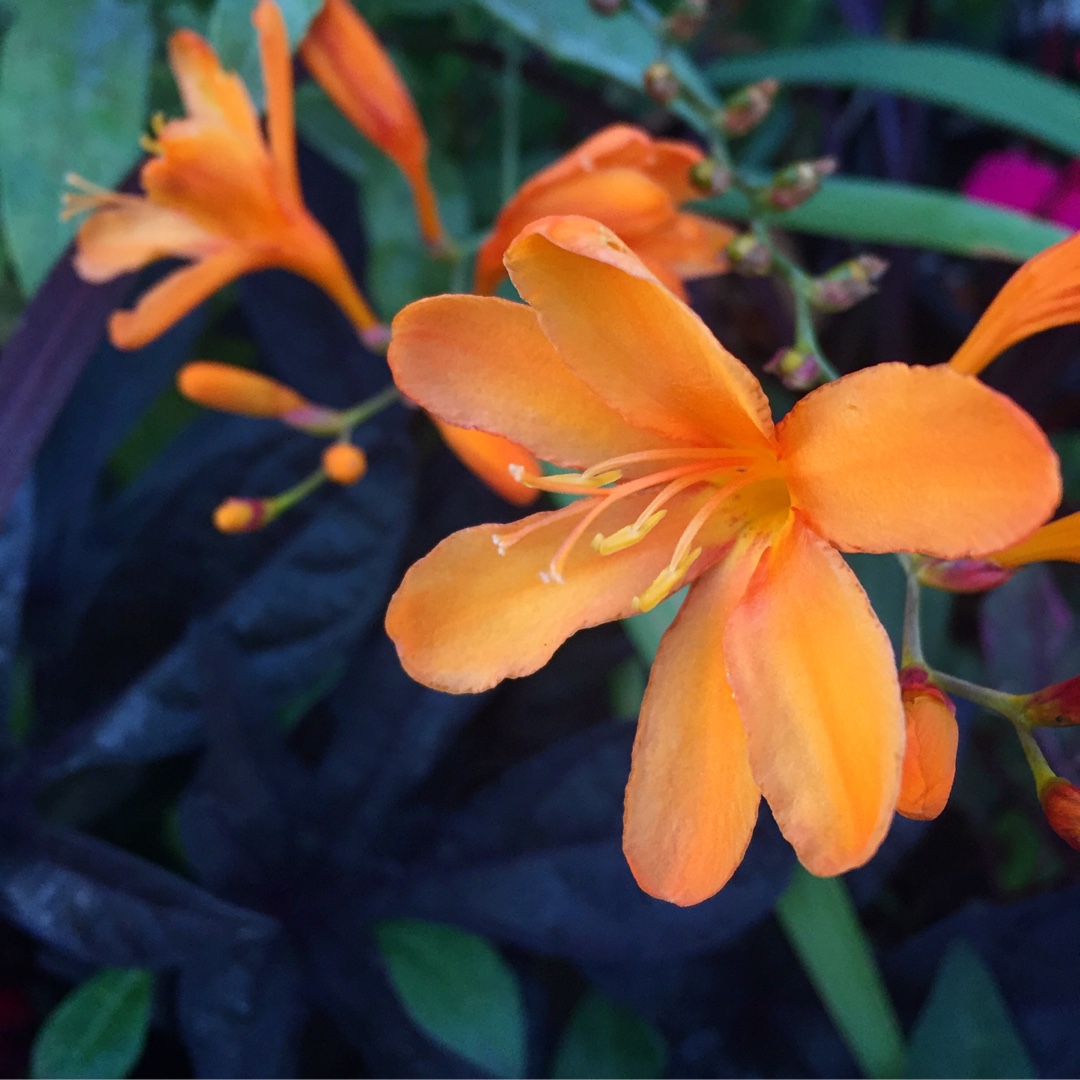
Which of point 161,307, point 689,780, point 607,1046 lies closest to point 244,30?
point 161,307

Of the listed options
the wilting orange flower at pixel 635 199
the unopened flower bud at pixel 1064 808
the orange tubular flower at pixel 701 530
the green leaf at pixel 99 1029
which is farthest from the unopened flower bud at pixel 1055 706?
the green leaf at pixel 99 1029

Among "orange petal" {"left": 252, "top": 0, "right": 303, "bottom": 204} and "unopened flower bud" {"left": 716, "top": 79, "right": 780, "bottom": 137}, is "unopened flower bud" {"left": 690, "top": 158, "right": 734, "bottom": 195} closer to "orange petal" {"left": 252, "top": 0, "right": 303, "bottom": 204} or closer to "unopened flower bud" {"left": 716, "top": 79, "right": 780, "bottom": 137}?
"unopened flower bud" {"left": 716, "top": 79, "right": 780, "bottom": 137}

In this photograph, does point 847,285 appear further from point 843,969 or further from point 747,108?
point 843,969

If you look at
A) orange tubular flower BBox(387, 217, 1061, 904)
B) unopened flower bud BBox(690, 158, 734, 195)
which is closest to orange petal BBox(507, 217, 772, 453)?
orange tubular flower BBox(387, 217, 1061, 904)

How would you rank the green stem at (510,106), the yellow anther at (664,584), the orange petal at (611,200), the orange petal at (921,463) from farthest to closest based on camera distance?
1. the green stem at (510,106)
2. the orange petal at (611,200)
3. the yellow anther at (664,584)
4. the orange petal at (921,463)

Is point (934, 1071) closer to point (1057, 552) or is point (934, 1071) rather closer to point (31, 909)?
point (1057, 552)

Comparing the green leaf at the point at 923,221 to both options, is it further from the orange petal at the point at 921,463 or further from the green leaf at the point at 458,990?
the green leaf at the point at 458,990
